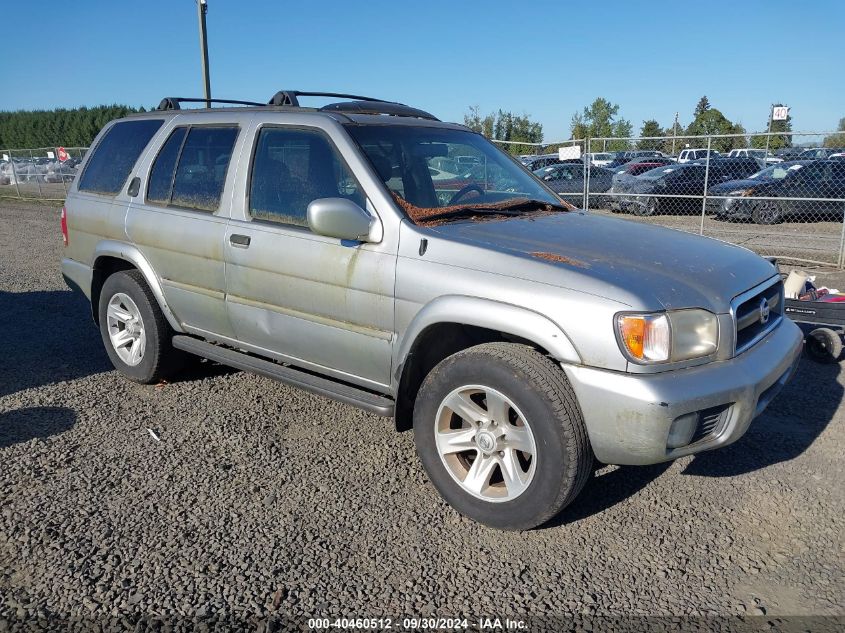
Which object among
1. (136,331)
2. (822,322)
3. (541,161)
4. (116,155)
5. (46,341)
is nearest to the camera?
(136,331)

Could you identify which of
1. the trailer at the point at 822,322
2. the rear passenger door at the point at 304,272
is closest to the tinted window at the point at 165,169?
the rear passenger door at the point at 304,272

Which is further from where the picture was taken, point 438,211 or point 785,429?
point 785,429

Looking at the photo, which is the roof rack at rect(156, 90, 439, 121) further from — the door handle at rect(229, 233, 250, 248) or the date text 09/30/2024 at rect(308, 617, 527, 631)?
the date text 09/30/2024 at rect(308, 617, 527, 631)

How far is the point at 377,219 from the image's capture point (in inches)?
136

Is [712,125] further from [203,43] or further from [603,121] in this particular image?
[203,43]

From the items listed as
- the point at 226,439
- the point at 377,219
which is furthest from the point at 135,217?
the point at 377,219

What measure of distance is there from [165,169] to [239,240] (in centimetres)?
109

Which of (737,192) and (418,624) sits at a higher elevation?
(737,192)

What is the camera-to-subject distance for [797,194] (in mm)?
15414

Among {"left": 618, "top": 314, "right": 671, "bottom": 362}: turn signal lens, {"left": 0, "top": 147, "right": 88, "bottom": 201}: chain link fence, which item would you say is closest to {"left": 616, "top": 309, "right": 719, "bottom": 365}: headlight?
{"left": 618, "top": 314, "right": 671, "bottom": 362}: turn signal lens

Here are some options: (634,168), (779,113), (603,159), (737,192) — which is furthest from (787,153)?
(779,113)

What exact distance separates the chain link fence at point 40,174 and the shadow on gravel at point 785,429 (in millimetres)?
24907

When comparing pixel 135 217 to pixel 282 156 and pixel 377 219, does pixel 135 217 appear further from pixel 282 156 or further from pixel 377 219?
pixel 377 219

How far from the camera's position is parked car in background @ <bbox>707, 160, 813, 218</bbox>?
15.2 m
